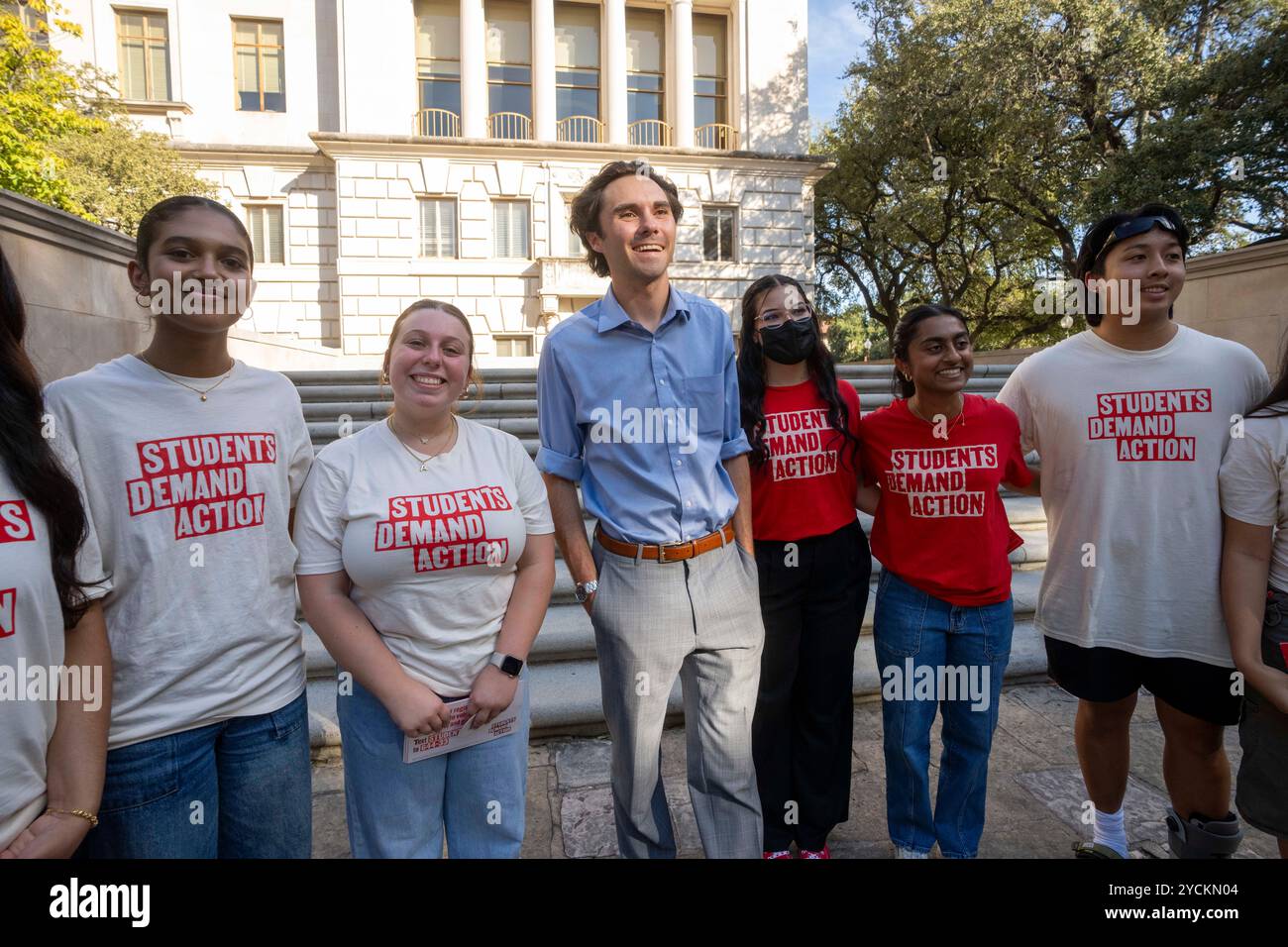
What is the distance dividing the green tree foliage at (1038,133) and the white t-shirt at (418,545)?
11.8m

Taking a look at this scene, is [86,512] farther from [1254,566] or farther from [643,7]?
[643,7]

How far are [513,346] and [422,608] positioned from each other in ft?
62.1

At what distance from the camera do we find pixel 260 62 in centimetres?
2133

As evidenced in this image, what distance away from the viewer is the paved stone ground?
2.96 metres

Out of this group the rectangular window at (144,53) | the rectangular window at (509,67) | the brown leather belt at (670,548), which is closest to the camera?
the brown leather belt at (670,548)

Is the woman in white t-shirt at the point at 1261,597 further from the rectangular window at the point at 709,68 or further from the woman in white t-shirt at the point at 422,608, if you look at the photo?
the rectangular window at the point at 709,68

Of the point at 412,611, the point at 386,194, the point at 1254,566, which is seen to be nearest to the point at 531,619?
the point at 412,611

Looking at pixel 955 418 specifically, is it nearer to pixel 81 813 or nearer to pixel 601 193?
pixel 601 193

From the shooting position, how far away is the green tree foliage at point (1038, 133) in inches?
532

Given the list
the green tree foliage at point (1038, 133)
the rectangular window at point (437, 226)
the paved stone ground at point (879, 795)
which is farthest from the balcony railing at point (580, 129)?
the paved stone ground at point (879, 795)

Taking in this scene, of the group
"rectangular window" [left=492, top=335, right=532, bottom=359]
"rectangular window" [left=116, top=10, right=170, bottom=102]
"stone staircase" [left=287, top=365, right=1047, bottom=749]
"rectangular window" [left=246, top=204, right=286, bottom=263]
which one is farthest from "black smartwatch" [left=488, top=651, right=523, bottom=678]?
"rectangular window" [left=116, top=10, right=170, bottom=102]

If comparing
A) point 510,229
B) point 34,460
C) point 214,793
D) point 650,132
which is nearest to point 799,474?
point 214,793

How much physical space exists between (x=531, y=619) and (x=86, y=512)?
3.65ft

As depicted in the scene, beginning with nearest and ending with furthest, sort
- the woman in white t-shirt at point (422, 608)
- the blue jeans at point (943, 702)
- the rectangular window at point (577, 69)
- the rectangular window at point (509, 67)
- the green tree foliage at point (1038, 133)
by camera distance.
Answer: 1. the woman in white t-shirt at point (422, 608)
2. the blue jeans at point (943, 702)
3. the green tree foliage at point (1038, 133)
4. the rectangular window at point (509, 67)
5. the rectangular window at point (577, 69)
